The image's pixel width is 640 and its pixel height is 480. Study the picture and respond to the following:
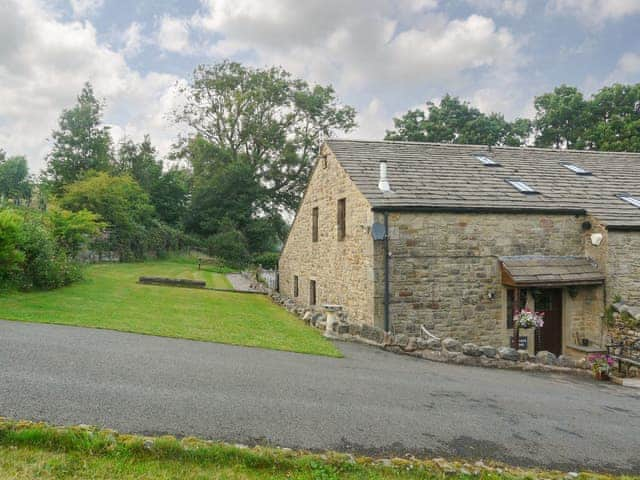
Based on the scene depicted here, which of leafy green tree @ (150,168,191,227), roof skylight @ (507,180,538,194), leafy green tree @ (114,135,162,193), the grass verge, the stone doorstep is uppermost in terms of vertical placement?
leafy green tree @ (114,135,162,193)

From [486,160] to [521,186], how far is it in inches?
90.2

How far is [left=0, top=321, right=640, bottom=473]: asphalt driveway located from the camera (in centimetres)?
512

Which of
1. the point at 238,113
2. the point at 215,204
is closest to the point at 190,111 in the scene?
the point at 238,113

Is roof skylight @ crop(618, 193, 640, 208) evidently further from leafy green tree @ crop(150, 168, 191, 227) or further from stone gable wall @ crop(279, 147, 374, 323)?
leafy green tree @ crop(150, 168, 191, 227)

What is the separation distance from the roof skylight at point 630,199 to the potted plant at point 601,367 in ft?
21.1

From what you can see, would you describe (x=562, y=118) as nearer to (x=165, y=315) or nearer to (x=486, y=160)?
(x=486, y=160)

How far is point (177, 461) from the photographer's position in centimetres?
419

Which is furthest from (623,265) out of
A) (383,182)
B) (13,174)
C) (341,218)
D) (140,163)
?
(13,174)

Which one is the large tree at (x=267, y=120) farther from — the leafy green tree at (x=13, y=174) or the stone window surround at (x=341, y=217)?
the leafy green tree at (x=13, y=174)

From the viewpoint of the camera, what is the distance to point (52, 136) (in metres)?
35.8

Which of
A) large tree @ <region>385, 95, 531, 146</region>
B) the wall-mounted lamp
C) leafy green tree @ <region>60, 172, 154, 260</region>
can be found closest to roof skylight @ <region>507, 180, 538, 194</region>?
the wall-mounted lamp

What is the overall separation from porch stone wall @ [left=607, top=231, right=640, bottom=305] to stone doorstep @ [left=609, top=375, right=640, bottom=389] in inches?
131

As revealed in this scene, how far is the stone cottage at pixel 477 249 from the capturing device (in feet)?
40.0

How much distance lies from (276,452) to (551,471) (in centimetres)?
318
